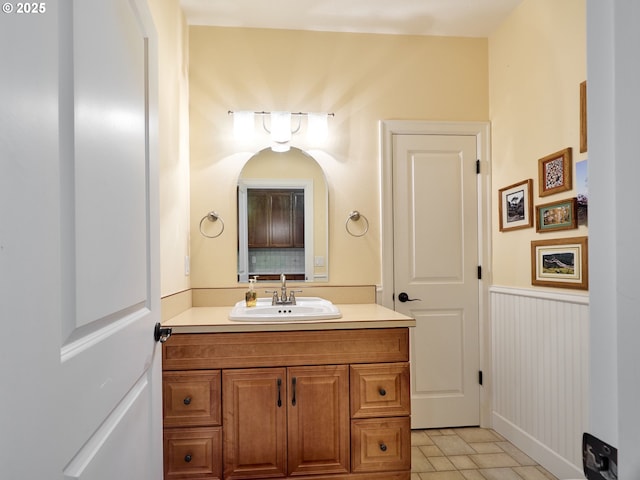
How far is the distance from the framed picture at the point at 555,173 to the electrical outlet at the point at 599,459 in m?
1.93

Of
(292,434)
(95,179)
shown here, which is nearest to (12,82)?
(95,179)

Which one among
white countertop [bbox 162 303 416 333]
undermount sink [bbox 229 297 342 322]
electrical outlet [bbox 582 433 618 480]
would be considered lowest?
white countertop [bbox 162 303 416 333]

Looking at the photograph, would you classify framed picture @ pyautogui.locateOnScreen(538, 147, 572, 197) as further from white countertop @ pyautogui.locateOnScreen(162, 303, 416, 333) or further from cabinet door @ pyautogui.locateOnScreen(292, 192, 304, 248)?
cabinet door @ pyautogui.locateOnScreen(292, 192, 304, 248)

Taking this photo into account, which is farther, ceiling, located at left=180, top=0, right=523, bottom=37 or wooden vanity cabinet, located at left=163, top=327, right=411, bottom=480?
ceiling, located at left=180, top=0, right=523, bottom=37

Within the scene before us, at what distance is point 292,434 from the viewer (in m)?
1.89

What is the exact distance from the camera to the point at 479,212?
2781 millimetres

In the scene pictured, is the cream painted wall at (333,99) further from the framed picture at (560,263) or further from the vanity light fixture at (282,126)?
the framed picture at (560,263)

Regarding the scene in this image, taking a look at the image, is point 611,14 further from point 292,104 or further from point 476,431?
point 476,431

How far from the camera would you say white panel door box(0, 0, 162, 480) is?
0.48 meters

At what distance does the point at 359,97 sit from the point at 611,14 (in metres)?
2.46

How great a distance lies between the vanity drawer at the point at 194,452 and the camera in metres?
1.83

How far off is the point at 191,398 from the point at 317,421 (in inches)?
24.5

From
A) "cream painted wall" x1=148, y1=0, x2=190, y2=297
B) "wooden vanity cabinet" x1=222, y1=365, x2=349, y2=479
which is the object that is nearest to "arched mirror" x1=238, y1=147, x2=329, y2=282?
"cream painted wall" x1=148, y1=0, x2=190, y2=297

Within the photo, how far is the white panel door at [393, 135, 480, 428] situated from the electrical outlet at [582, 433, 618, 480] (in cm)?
231
